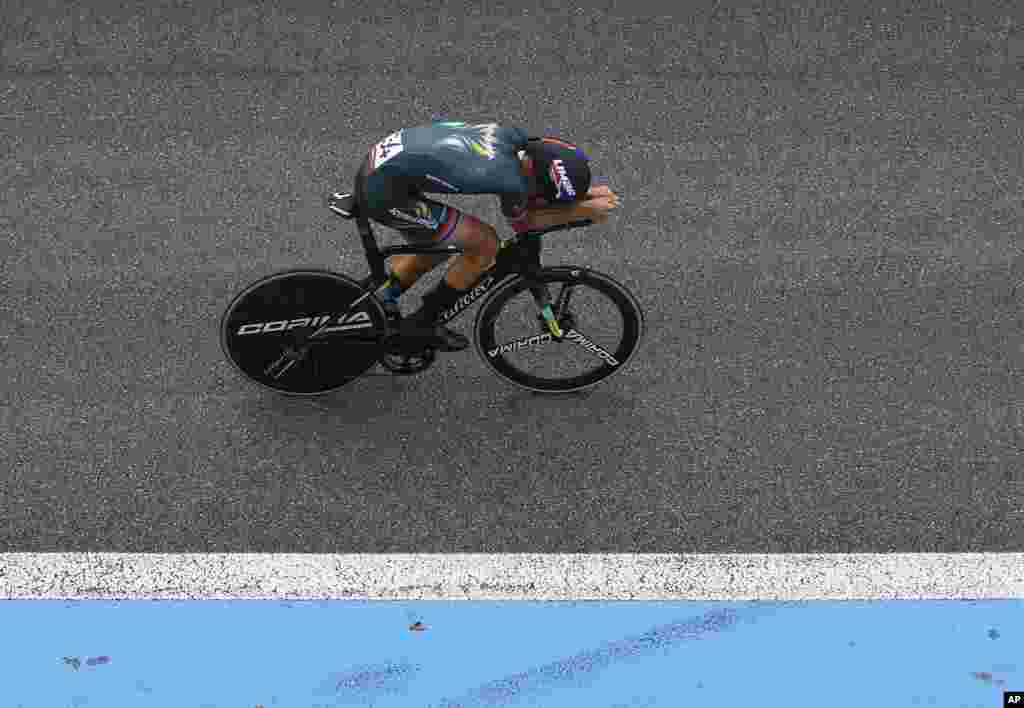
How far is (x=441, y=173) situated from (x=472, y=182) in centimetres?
14

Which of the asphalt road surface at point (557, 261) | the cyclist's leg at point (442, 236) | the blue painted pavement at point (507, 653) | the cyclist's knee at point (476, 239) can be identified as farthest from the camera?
the asphalt road surface at point (557, 261)

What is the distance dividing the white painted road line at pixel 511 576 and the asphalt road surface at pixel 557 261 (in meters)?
0.08

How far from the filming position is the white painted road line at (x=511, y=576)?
504 centimetres

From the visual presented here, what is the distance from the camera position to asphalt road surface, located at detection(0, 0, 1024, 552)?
213 inches

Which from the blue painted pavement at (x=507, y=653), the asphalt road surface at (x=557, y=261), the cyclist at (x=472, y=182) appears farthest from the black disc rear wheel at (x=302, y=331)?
the blue painted pavement at (x=507, y=653)

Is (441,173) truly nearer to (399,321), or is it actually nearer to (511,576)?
(399,321)

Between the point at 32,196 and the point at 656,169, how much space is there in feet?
12.6

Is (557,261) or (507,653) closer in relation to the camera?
(507,653)

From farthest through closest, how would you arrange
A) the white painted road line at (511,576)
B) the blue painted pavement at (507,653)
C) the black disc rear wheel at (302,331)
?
the black disc rear wheel at (302,331), the white painted road line at (511,576), the blue painted pavement at (507,653)

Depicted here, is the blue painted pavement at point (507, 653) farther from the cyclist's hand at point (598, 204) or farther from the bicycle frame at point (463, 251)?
the cyclist's hand at point (598, 204)

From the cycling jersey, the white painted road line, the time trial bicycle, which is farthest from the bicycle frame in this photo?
the white painted road line

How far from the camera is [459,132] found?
5.14m

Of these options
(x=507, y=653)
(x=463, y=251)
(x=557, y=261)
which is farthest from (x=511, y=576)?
(x=557, y=261)

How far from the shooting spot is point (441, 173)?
5.06 m
